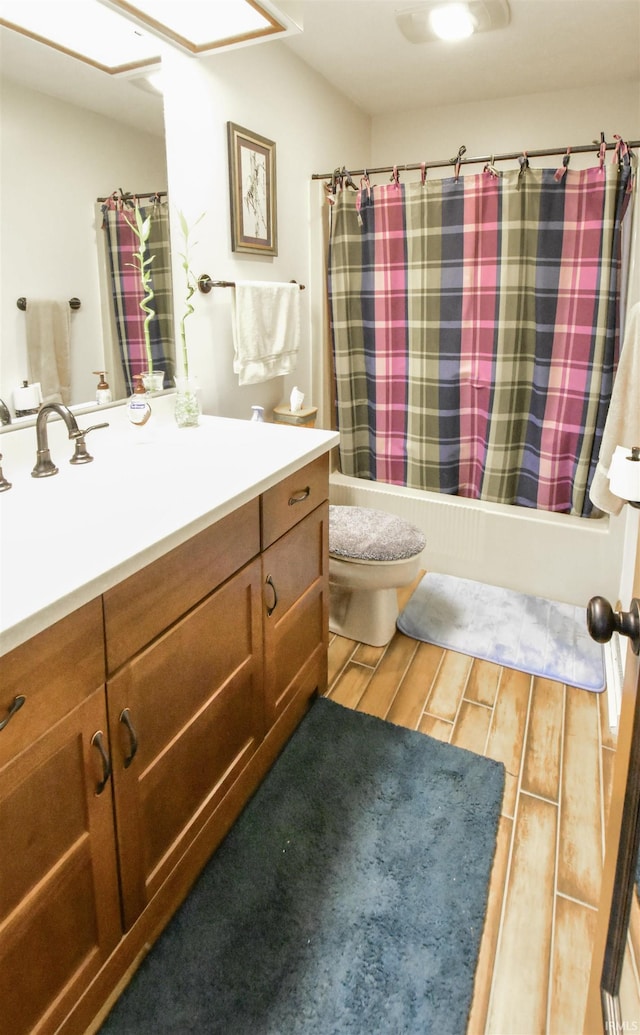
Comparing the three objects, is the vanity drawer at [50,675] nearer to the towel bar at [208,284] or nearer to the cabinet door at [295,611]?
the cabinet door at [295,611]

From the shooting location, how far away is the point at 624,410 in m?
1.90

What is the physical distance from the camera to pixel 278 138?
224 cm

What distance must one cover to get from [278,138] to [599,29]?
1179 millimetres

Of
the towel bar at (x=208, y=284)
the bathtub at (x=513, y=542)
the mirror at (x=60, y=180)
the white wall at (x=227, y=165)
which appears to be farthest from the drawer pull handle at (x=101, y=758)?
the bathtub at (x=513, y=542)

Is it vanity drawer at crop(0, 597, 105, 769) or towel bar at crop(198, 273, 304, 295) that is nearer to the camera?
vanity drawer at crop(0, 597, 105, 769)

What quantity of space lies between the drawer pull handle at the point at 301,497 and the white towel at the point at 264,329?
69 cm

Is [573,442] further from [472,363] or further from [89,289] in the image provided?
[89,289]

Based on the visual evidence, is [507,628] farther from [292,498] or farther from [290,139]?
[290,139]

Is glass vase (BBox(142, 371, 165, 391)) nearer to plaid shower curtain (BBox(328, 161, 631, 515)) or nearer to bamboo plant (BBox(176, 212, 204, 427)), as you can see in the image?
bamboo plant (BBox(176, 212, 204, 427))

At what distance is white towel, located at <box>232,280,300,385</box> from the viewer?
2041mm

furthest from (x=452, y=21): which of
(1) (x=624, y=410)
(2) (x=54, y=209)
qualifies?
(2) (x=54, y=209)

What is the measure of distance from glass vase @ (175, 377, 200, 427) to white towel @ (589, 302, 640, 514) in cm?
133

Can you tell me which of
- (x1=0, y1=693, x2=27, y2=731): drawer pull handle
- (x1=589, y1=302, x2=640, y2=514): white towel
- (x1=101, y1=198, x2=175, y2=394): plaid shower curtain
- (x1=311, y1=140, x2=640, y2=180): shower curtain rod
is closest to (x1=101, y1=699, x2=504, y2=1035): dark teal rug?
(x1=0, y1=693, x2=27, y2=731): drawer pull handle

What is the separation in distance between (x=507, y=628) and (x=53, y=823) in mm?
1843
